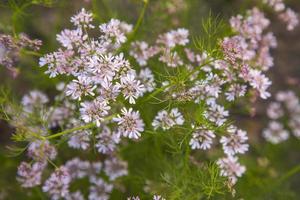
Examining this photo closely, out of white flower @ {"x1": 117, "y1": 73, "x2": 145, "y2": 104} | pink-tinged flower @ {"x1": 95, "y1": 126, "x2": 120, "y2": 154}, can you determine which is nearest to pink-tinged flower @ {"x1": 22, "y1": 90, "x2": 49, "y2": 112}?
pink-tinged flower @ {"x1": 95, "y1": 126, "x2": 120, "y2": 154}

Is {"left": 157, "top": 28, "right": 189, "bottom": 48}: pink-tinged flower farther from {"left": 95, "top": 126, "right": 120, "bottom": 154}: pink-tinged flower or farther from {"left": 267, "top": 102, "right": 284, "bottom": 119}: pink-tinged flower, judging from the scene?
{"left": 267, "top": 102, "right": 284, "bottom": 119}: pink-tinged flower

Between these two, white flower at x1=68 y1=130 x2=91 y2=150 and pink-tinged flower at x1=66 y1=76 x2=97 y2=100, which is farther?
white flower at x1=68 y1=130 x2=91 y2=150

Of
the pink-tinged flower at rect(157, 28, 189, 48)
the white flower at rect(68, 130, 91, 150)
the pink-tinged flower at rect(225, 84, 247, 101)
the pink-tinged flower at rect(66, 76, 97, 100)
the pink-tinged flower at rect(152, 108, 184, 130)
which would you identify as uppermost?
the pink-tinged flower at rect(157, 28, 189, 48)

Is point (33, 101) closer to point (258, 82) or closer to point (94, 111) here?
point (94, 111)

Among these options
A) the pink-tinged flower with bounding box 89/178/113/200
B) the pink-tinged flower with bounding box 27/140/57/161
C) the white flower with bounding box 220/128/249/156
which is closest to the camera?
the pink-tinged flower with bounding box 27/140/57/161

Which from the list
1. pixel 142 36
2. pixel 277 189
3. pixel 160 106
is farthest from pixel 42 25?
pixel 277 189

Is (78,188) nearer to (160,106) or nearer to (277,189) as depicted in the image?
(160,106)

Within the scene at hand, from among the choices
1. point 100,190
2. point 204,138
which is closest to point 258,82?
point 204,138

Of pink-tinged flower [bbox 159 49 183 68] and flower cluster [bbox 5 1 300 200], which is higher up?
pink-tinged flower [bbox 159 49 183 68]

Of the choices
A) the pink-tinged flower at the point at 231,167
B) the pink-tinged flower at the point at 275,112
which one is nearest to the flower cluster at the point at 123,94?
Result: the pink-tinged flower at the point at 231,167
